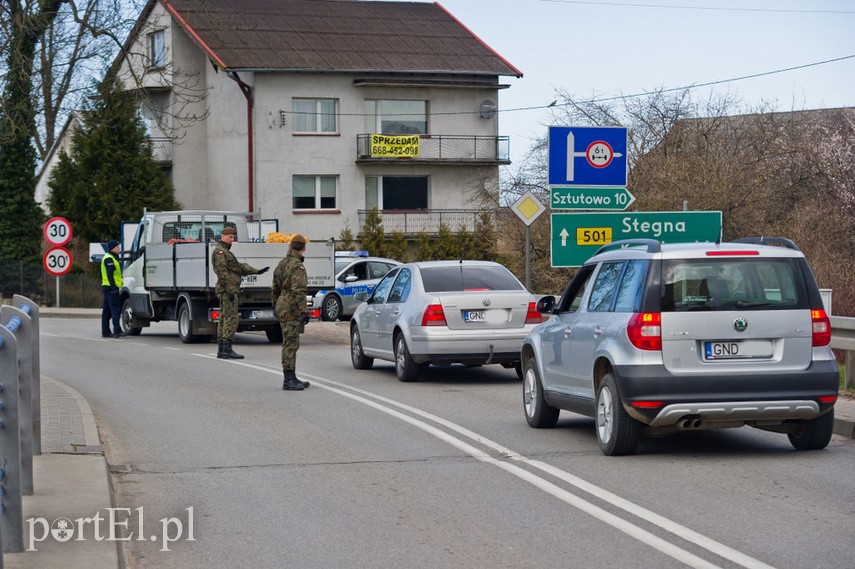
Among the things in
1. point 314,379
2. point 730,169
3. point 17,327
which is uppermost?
point 730,169

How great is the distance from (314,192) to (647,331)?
41.0 metres

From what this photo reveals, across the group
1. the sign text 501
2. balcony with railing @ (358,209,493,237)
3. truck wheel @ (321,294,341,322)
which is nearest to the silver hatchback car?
the sign text 501

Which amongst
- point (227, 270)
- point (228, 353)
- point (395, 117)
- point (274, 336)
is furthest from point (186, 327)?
point (395, 117)

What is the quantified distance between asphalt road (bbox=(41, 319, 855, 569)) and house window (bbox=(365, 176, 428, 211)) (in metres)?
36.0

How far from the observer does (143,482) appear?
30.5 feet

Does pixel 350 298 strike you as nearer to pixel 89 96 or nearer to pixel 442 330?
pixel 89 96

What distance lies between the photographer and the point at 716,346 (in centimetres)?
980

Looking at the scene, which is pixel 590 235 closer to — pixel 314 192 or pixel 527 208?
pixel 527 208

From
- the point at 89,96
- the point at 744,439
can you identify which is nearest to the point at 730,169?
the point at 89,96

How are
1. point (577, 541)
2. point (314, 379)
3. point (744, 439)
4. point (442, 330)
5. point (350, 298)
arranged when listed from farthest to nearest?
point (350, 298) → point (314, 379) → point (442, 330) → point (744, 439) → point (577, 541)

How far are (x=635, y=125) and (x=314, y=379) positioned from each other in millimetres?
24242

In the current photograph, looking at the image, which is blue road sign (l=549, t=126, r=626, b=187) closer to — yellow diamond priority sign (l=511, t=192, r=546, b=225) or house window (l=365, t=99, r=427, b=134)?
yellow diamond priority sign (l=511, t=192, r=546, b=225)

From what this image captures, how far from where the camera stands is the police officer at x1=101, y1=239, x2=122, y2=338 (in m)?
26.8

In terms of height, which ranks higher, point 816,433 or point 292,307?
point 292,307
